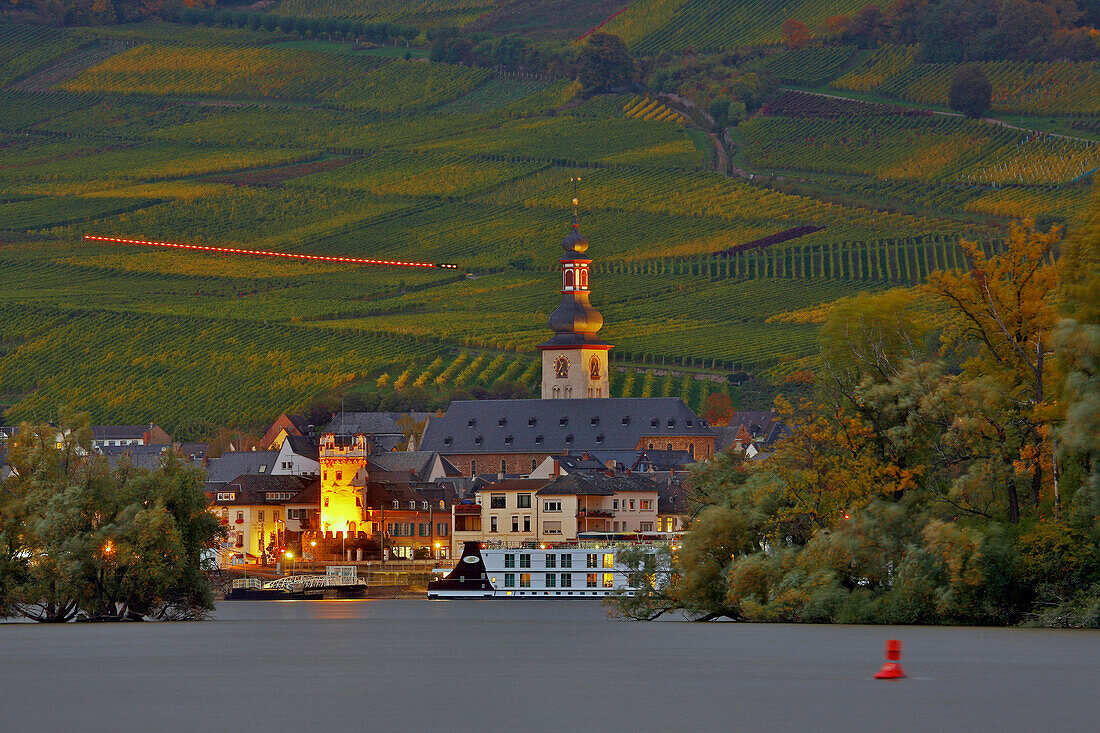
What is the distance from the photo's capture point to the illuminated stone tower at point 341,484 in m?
124

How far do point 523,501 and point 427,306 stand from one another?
61203 millimetres

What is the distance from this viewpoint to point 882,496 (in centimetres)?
5306

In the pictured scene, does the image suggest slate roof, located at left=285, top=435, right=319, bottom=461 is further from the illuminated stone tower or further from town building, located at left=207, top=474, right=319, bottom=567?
the illuminated stone tower

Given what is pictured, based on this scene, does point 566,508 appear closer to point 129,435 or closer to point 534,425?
point 534,425

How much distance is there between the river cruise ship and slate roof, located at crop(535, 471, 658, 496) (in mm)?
11463

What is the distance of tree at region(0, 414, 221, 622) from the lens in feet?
181

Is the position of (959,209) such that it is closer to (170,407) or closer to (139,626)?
(170,407)

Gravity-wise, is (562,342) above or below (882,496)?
above

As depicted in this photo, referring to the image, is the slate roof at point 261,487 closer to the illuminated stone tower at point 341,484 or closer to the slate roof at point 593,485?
the illuminated stone tower at point 341,484

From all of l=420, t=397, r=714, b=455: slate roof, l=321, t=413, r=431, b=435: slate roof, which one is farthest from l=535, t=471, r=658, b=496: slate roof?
l=321, t=413, r=431, b=435: slate roof

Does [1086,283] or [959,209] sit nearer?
[1086,283]

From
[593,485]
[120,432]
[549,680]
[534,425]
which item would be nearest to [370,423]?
[534,425]

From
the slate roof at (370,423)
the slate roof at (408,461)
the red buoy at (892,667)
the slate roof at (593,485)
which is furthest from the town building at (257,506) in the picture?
the red buoy at (892,667)

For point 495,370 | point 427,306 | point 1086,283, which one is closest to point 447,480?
point 495,370
